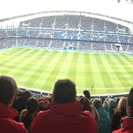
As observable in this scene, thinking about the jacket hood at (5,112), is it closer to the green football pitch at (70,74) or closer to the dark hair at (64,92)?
the dark hair at (64,92)

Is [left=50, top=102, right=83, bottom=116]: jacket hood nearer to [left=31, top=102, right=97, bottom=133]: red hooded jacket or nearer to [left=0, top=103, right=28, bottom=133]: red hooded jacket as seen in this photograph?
[left=31, top=102, right=97, bottom=133]: red hooded jacket

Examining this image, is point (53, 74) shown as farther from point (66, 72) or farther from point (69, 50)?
point (69, 50)

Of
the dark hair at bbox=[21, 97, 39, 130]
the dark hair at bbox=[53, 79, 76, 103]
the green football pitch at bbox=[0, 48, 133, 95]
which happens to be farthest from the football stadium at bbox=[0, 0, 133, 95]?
the dark hair at bbox=[53, 79, 76, 103]

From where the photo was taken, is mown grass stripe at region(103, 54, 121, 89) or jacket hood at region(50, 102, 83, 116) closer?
jacket hood at region(50, 102, 83, 116)

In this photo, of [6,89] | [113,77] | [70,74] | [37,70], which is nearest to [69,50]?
[37,70]

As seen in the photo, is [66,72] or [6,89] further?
[66,72]

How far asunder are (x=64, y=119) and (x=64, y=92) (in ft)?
1.20

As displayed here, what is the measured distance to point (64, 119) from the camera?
7.51 feet

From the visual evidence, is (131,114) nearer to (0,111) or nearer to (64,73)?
(0,111)

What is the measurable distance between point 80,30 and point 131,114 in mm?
61524

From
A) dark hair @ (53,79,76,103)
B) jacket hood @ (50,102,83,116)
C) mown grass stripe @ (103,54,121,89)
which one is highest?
dark hair @ (53,79,76,103)

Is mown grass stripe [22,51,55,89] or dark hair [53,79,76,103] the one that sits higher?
dark hair [53,79,76,103]

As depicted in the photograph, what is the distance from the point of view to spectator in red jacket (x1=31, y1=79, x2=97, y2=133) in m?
2.29

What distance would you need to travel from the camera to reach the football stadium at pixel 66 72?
2373 millimetres
